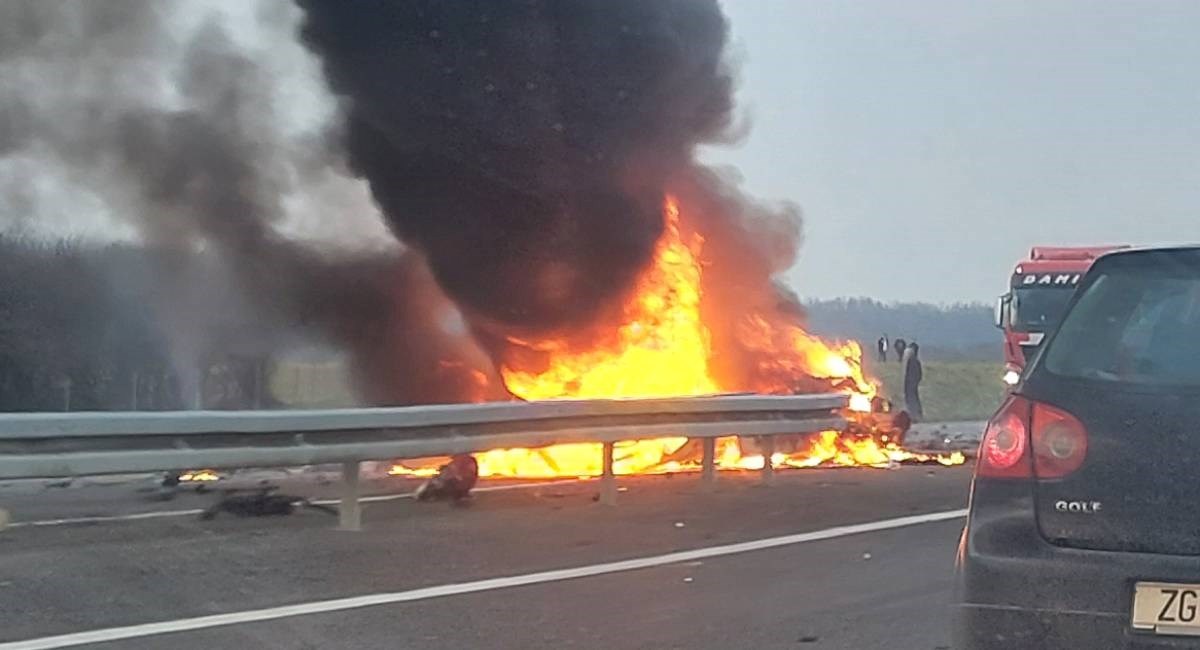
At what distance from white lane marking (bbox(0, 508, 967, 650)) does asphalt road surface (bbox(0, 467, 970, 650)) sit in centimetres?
2

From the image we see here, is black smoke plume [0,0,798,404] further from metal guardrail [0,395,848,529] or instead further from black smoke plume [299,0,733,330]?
Result: metal guardrail [0,395,848,529]

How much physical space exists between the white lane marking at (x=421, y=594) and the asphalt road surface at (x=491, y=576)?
0.02 m

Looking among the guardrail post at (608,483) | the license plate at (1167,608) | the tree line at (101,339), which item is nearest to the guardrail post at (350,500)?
the guardrail post at (608,483)

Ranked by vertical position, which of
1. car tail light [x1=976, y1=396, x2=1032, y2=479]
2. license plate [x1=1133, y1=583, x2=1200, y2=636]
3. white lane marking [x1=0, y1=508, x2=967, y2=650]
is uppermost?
car tail light [x1=976, y1=396, x2=1032, y2=479]

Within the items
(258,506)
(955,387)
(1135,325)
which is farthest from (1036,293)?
(955,387)

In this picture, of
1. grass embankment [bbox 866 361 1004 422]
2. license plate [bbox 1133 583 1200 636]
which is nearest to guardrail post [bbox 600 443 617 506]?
license plate [bbox 1133 583 1200 636]

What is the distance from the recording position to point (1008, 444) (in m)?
4.71

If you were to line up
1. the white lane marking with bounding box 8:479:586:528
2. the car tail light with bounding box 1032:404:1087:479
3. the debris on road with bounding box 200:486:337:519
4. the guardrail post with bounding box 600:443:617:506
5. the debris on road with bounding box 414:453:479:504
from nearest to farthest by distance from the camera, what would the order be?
the car tail light with bounding box 1032:404:1087:479, the white lane marking with bounding box 8:479:586:528, the debris on road with bounding box 200:486:337:519, the guardrail post with bounding box 600:443:617:506, the debris on road with bounding box 414:453:479:504

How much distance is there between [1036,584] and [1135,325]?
0.83m

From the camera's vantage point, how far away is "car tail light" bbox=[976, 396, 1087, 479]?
15.0ft

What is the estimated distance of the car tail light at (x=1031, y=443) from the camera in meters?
4.57

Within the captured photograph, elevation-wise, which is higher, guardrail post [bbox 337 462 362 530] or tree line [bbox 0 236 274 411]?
tree line [bbox 0 236 274 411]

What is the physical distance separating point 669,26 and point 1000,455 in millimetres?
17236

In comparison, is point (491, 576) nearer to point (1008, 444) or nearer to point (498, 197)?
point (1008, 444)
